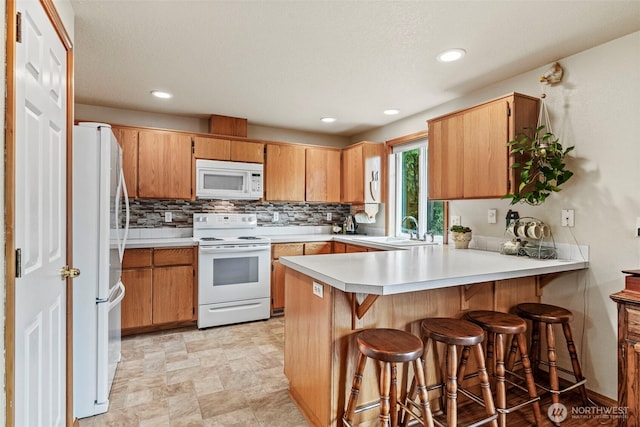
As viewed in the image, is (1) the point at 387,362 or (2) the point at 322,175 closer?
(1) the point at 387,362

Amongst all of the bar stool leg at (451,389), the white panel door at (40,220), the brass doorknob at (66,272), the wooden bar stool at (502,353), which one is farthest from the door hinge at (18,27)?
the wooden bar stool at (502,353)

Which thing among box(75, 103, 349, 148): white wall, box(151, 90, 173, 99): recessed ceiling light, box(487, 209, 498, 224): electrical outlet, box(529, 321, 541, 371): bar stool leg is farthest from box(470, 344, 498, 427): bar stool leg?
box(75, 103, 349, 148): white wall

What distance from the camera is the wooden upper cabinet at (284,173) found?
13.2 feet

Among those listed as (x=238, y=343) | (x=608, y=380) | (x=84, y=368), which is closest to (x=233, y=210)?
(x=238, y=343)

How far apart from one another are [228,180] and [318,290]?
2397 millimetres

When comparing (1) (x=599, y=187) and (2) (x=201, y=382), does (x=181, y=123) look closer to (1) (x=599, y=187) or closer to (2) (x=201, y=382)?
(2) (x=201, y=382)

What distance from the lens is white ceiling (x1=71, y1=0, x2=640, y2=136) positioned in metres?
1.80

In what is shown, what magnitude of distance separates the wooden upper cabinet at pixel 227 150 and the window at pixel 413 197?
1.68 m

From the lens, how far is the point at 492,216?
2820mm

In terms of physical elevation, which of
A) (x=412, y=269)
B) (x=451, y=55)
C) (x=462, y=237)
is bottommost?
(x=412, y=269)

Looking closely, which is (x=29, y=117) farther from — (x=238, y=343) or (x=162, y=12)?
(x=238, y=343)

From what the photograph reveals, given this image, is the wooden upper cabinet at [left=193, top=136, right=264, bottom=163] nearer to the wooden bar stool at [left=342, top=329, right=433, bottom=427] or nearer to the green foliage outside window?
the green foliage outside window

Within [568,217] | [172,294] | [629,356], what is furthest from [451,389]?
[172,294]

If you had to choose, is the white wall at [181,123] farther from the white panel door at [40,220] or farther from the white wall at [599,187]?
the white wall at [599,187]
